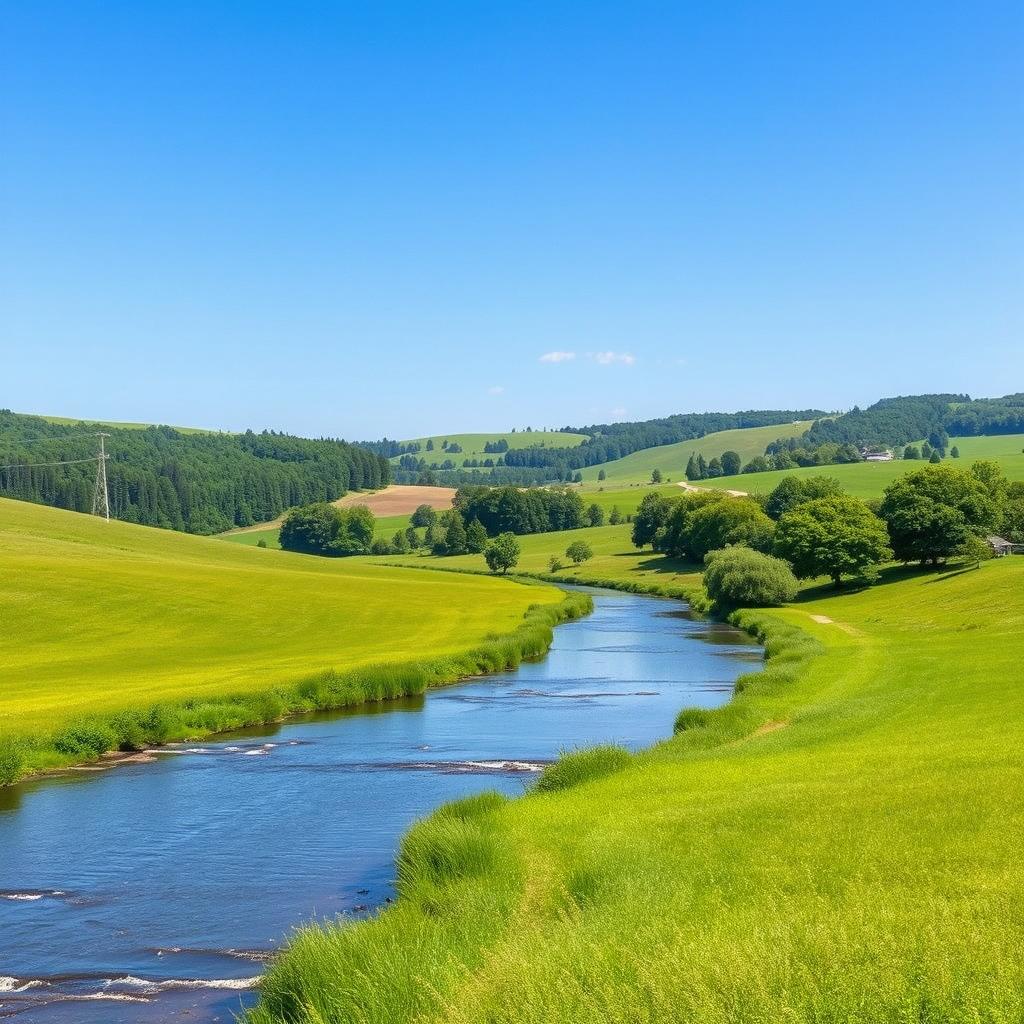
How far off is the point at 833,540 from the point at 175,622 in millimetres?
52314

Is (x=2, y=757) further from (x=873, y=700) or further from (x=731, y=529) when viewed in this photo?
(x=731, y=529)

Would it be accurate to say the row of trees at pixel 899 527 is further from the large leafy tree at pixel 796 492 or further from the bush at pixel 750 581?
the large leafy tree at pixel 796 492

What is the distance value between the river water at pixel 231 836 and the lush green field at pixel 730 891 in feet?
9.21

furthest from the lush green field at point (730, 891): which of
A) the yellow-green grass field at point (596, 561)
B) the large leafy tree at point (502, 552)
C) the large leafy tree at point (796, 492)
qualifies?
the large leafy tree at point (502, 552)

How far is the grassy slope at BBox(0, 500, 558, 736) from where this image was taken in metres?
44.8

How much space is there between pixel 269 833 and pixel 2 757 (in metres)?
9.48

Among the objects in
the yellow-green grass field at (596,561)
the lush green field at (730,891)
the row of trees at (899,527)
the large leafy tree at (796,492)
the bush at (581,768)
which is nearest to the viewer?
the lush green field at (730,891)

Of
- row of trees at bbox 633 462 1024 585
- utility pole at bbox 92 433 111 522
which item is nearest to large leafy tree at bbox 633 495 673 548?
row of trees at bbox 633 462 1024 585

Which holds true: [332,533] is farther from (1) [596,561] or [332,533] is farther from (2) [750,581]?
(2) [750,581]

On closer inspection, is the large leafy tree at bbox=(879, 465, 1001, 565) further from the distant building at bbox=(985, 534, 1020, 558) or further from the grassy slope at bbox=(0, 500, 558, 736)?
the grassy slope at bbox=(0, 500, 558, 736)

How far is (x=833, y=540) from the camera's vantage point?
9188 centimetres

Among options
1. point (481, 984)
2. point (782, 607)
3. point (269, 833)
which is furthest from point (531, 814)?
point (782, 607)

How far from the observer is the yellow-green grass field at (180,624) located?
43969 mm

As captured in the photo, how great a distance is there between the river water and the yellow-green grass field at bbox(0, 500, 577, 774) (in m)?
5.24
